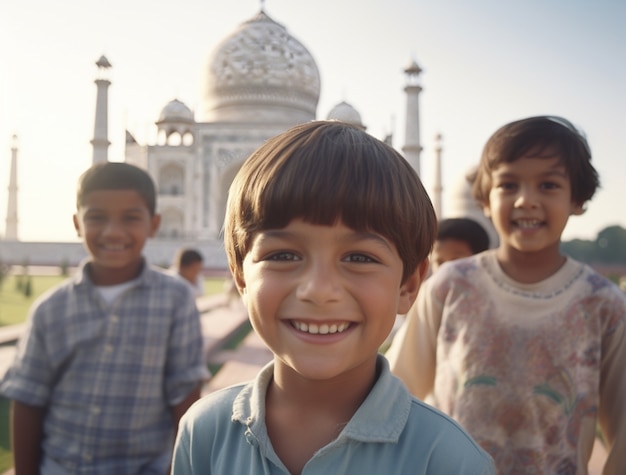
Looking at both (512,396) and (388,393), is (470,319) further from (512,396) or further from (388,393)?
(388,393)

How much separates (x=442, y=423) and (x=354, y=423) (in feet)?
0.45

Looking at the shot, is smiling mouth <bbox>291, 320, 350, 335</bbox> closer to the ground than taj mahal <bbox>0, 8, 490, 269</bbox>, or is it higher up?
closer to the ground

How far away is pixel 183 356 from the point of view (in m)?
1.66

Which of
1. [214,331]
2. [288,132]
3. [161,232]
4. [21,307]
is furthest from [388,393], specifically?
[161,232]

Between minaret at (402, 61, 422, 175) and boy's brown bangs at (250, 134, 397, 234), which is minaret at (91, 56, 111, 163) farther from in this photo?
boy's brown bangs at (250, 134, 397, 234)

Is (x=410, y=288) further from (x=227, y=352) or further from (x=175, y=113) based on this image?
(x=175, y=113)

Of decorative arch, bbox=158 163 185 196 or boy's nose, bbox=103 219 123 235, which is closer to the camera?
boy's nose, bbox=103 219 123 235

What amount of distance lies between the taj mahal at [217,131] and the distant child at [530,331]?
16769mm

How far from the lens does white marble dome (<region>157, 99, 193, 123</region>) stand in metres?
21.4

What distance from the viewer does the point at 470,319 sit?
1.43 metres

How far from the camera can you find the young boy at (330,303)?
0.84 meters

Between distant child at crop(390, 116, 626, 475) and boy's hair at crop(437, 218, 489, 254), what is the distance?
1.13 metres

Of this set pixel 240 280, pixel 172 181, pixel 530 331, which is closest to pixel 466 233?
pixel 530 331

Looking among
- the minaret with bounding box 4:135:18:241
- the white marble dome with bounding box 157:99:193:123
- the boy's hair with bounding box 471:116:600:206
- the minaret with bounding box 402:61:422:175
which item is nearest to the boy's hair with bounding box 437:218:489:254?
the boy's hair with bounding box 471:116:600:206
